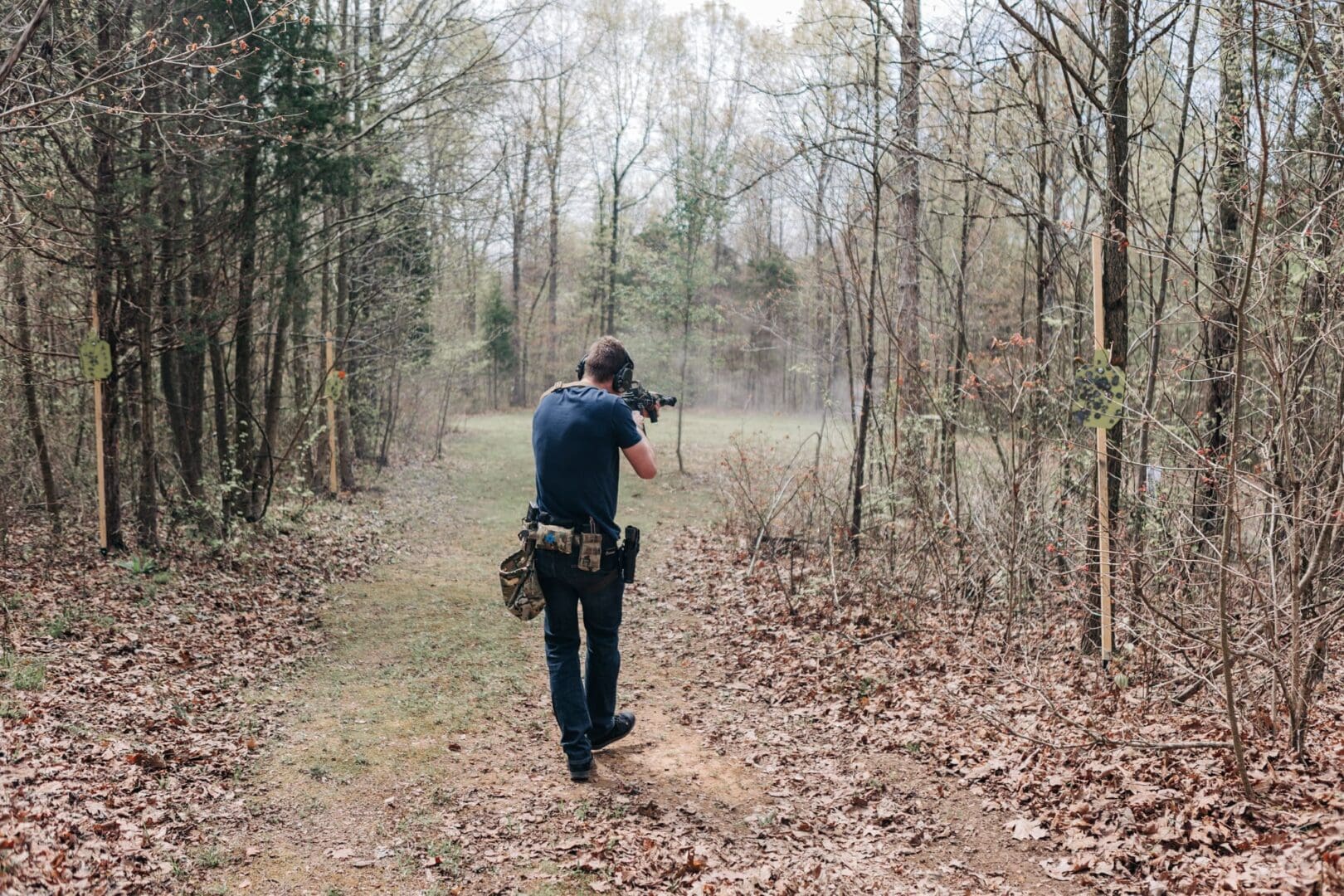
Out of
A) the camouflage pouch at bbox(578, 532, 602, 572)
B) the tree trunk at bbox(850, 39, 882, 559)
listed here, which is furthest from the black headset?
the tree trunk at bbox(850, 39, 882, 559)

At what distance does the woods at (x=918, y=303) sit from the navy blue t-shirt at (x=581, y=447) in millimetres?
2798

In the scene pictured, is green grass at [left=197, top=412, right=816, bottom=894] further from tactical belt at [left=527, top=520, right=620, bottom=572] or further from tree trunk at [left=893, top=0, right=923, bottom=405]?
tree trunk at [left=893, top=0, right=923, bottom=405]

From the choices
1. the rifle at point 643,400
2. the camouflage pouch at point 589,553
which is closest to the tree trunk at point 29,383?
the rifle at point 643,400

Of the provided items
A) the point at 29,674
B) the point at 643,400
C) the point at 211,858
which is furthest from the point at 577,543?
the point at 29,674

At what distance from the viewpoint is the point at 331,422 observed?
13.9 metres

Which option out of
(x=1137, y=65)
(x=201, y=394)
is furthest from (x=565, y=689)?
(x=1137, y=65)

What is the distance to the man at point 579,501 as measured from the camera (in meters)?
5.25

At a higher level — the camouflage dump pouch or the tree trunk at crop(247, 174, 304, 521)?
the tree trunk at crop(247, 174, 304, 521)

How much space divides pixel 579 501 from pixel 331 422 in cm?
988

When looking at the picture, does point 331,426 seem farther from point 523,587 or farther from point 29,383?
point 523,587

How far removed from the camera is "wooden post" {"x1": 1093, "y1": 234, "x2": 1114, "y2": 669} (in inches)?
224

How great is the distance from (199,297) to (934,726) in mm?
8285

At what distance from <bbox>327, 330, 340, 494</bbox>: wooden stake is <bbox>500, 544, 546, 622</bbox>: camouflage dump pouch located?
8807 millimetres

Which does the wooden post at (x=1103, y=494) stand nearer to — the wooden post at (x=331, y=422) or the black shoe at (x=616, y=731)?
the black shoe at (x=616, y=731)
